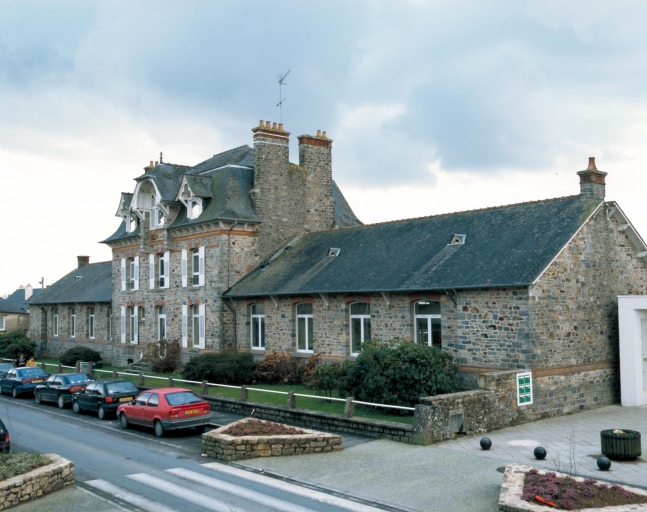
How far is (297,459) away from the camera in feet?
53.3

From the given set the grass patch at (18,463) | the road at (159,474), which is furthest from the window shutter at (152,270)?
the grass patch at (18,463)

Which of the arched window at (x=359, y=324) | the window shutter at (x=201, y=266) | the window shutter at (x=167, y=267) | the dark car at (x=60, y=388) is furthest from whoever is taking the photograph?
the window shutter at (x=167, y=267)

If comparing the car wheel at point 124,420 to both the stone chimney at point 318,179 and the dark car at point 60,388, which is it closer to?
the dark car at point 60,388

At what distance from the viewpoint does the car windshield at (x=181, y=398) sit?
19.8 metres

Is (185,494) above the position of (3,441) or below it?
below

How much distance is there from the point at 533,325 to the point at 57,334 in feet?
138

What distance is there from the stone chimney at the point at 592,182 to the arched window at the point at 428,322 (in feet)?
21.2

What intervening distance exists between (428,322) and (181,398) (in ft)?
29.8

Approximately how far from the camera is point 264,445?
54.4 ft

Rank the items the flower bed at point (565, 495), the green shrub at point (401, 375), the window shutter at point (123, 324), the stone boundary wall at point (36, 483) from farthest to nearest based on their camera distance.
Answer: the window shutter at point (123, 324), the green shrub at point (401, 375), the stone boundary wall at point (36, 483), the flower bed at point (565, 495)

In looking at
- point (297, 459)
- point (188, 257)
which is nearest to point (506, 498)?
point (297, 459)

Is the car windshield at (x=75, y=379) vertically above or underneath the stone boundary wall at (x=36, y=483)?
above

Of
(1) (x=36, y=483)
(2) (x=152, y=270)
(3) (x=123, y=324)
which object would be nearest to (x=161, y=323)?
(2) (x=152, y=270)

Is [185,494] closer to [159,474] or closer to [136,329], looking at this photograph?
[159,474]
